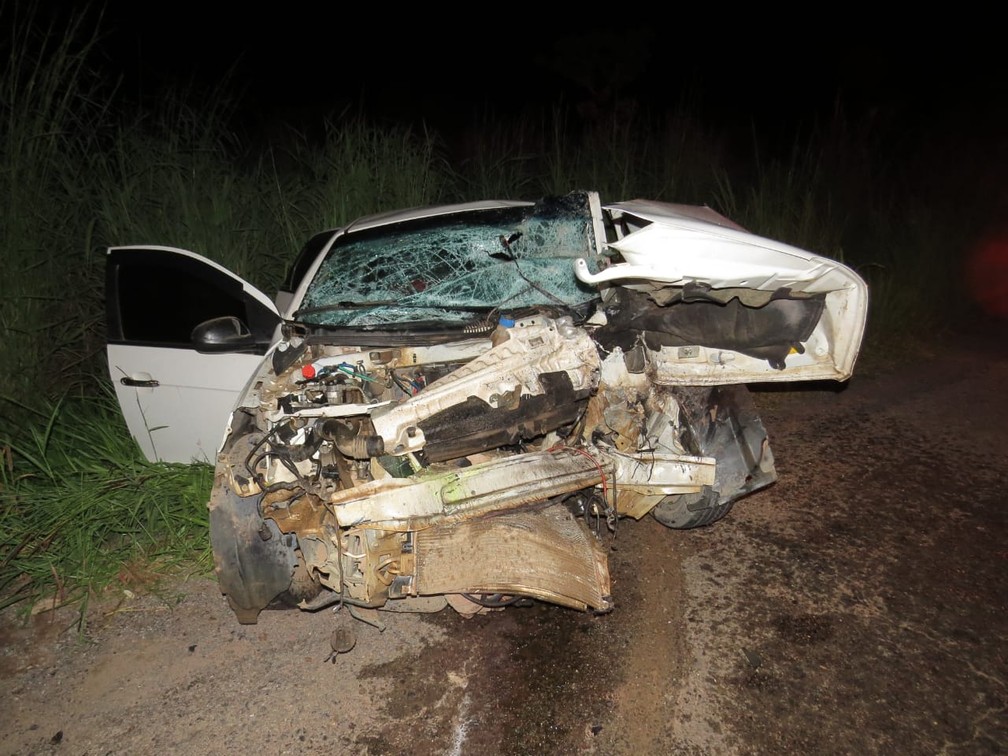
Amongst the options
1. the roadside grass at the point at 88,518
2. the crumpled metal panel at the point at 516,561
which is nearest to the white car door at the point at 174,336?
the roadside grass at the point at 88,518

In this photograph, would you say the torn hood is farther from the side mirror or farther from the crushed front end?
the side mirror

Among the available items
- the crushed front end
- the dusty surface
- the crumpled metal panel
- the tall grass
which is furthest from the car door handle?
the crumpled metal panel

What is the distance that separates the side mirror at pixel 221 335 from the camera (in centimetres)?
341

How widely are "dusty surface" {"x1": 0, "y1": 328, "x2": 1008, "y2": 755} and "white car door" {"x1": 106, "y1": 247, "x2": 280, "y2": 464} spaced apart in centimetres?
101

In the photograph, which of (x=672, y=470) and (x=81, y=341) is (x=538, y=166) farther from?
(x=672, y=470)

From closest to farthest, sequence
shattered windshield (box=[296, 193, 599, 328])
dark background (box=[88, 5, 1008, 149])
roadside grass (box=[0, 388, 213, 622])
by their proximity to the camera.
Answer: shattered windshield (box=[296, 193, 599, 328]) < roadside grass (box=[0, 388, 213, 622]) < dark background (box=[88, 5, 1008, 149])

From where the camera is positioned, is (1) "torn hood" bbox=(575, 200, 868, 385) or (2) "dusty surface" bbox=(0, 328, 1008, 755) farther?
(1) "torn hood" bbox=(575, 200, 868, 385)

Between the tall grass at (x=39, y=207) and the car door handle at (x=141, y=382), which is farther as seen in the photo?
the tall grass at (x=39, y=207)

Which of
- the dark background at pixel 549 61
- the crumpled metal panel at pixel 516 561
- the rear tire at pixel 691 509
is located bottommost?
the rear tire at pixel 691 509

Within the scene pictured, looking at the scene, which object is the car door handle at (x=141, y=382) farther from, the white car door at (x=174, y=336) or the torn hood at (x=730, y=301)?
the torn hood at (x=730, y=301)

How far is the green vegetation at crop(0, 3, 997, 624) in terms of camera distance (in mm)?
3906

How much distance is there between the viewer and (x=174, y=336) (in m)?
3.88

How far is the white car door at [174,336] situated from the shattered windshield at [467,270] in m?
0.63

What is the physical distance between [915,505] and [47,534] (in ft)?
17.0
